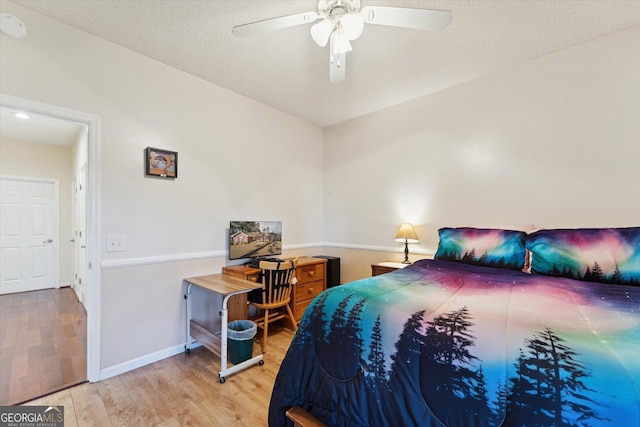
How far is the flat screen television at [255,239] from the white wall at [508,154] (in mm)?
1089

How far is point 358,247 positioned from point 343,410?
264cm

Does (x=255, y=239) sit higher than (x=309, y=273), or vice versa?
(x=255, y=239)

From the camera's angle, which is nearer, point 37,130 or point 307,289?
point 307,289

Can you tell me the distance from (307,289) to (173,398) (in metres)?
1.67

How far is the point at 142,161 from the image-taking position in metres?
2.42

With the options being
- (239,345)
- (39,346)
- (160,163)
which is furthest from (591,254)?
(39,346)

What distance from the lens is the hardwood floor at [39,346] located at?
2045 mm

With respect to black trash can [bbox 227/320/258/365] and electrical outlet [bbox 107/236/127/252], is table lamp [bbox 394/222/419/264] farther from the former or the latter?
electrical outlet [bbox 107/236/127/252]

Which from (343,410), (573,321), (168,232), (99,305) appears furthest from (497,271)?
(99,305)

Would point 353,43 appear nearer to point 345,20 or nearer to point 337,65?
point 337,65

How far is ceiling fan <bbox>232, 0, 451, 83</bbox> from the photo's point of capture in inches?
59.9

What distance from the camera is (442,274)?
1.89 meters

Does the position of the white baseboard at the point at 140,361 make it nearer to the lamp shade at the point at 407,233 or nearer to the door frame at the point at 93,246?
the door frame at the point at 93,246

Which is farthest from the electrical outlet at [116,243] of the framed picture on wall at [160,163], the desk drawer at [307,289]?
the desk drawer at [307,289]
